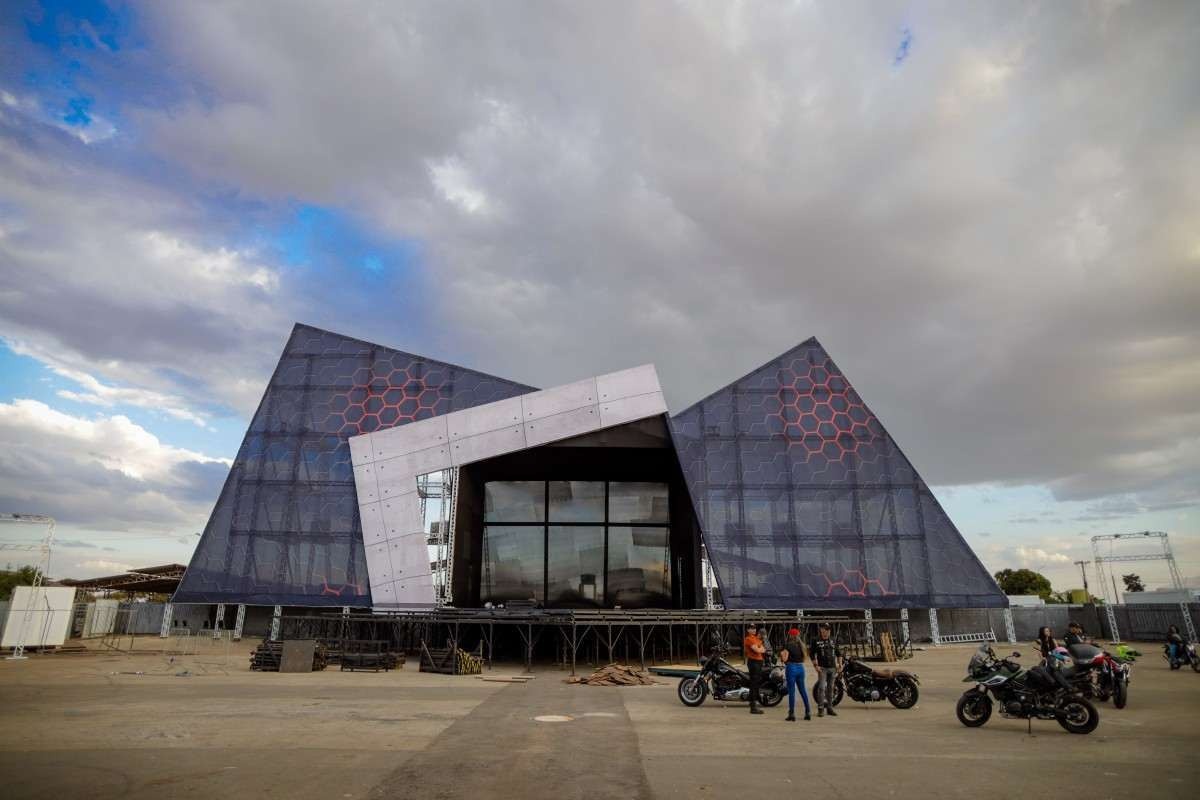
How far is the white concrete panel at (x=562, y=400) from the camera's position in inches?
1204

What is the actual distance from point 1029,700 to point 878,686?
3199mm

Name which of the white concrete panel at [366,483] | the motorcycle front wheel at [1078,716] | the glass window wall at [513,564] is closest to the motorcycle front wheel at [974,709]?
the motorcycle front wheel at [1078,716]

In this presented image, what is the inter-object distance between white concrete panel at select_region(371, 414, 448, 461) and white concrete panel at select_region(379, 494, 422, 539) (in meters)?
2.04

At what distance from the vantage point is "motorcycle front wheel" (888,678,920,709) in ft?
43.9

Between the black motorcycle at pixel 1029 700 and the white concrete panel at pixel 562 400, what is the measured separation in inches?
817

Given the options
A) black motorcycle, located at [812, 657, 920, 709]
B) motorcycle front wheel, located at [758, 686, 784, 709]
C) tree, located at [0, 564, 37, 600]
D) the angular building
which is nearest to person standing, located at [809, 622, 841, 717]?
black motorcycle, located at [812, 657, 920, 709]

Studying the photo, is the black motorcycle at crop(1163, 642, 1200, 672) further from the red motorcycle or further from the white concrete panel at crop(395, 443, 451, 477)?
the white concrete panel at crop(395, 443, 451, 477)

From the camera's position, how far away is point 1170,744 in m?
A: 9.56

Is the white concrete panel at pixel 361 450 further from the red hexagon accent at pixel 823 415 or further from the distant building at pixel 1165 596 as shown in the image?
the distant building at pixel 1165 596

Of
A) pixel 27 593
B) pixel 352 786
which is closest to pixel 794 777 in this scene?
pixel 352 786

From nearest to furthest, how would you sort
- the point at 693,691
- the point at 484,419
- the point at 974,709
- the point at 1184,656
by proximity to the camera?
the point at 974,709 < the point at 693,691 < the point at 1184,656 < the point at 484,419

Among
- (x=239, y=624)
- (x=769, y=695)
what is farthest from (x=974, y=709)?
(x=239, y=624)

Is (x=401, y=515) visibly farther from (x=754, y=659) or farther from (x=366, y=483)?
(x=754, y=659)

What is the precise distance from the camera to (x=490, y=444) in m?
30.5
